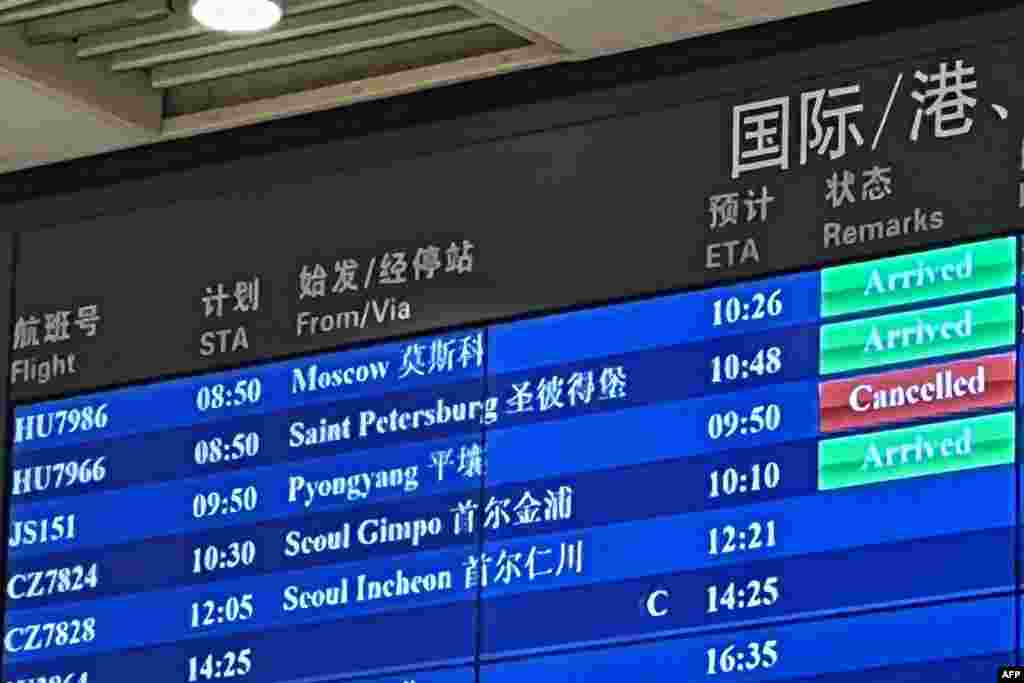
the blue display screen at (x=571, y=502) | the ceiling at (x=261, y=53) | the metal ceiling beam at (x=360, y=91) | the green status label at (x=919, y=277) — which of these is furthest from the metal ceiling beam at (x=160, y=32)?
the green status label at (x=919, y=277)

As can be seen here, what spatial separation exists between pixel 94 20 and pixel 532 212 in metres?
0.76

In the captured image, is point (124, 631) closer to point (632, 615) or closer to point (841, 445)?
point (632, 615)

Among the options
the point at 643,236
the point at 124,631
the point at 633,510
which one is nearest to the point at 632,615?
the point at 633,510

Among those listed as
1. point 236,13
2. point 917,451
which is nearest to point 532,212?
point 236,13

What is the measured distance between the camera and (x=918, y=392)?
484cm

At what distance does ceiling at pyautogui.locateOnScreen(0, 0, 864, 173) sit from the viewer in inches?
204

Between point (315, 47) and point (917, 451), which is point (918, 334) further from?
point (315, 47)

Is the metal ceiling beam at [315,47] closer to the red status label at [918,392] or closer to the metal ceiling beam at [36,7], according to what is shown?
the metal ceiling beam at [36,7]

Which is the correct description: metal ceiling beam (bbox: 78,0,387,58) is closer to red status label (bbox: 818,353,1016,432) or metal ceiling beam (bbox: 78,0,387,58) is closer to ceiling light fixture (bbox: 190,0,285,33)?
ceiling light fixture (bbox: 190,0,285,33)

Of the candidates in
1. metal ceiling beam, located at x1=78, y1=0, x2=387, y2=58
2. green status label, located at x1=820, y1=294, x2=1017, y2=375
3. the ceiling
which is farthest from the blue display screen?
metal ceiling beam, located at x1=78, y1=0, x2=387, y2=58

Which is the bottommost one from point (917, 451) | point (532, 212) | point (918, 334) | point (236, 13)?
point (917, 451)

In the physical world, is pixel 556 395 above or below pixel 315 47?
below

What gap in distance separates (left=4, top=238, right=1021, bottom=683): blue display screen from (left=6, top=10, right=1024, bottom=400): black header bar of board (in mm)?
58

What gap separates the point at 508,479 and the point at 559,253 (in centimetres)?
35
